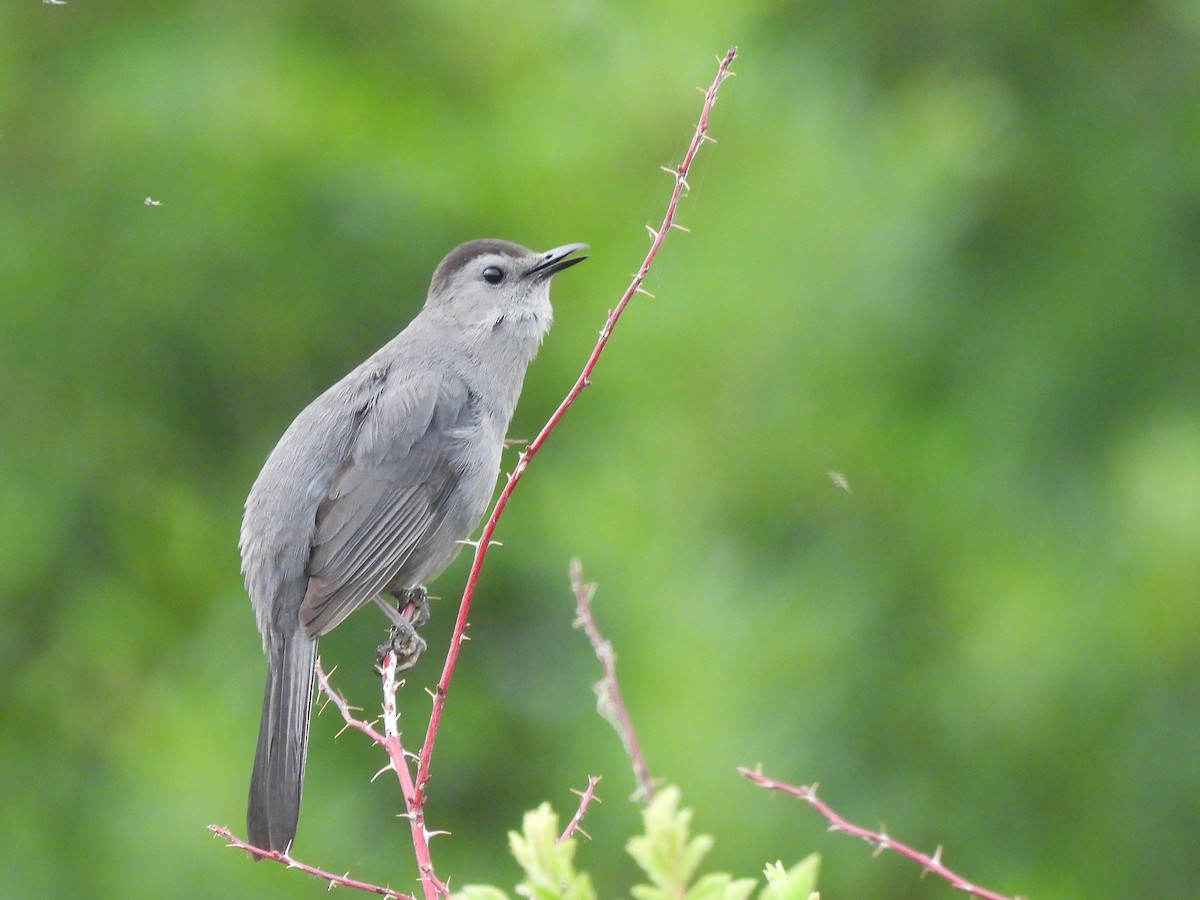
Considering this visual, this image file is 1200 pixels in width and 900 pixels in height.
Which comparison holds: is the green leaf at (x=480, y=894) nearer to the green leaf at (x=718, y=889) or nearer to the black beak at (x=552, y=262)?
the green leaf at (x=718, y=889)

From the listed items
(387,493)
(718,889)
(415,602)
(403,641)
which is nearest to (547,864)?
(718,889)

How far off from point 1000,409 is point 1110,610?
1.53m

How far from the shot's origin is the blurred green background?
7.35 m

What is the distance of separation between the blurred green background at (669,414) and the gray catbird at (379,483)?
2.53m

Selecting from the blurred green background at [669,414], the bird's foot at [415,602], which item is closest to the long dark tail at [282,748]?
the bird's foot at [415,602]

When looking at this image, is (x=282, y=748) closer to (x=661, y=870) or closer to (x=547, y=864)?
(x=547, y=864)

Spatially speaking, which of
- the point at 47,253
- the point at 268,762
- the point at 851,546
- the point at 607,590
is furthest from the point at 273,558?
the point at 47,253

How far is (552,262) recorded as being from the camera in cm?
473

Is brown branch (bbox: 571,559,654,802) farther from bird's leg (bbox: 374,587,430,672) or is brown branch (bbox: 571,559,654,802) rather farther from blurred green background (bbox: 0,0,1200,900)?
blurred green background (bbox: 0,0,1200,900)

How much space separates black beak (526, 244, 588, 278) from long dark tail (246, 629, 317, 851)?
1.41m

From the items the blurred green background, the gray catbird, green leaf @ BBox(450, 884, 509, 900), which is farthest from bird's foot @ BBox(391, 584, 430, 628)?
green leaf @ BBox(450, 884, 509, 900)

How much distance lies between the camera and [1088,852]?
24.8ft

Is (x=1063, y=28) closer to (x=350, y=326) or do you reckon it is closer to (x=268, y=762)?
(x=350, y=326)

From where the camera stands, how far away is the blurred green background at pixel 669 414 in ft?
24.1
